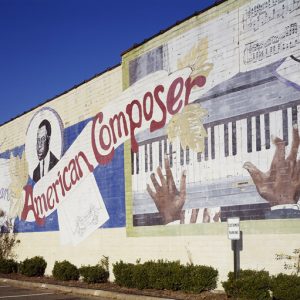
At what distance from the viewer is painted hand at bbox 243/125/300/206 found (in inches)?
482

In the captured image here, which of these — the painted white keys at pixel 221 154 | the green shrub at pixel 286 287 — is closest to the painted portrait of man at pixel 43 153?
the painted white keys at pixel 221 154

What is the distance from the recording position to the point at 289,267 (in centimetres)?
1223

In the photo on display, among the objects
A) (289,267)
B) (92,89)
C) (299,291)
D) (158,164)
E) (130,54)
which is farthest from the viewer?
(92,89)

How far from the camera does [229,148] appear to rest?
45.7 feet

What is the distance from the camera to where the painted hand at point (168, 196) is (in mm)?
15367

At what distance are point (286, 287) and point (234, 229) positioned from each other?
72.6 inches

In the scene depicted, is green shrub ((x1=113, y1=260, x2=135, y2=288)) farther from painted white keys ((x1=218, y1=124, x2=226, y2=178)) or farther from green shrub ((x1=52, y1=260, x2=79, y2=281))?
painted white keys ((x1=218, y1=124, x2=226, y2=178))

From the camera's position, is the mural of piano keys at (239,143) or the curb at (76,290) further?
the curb at (76,290)

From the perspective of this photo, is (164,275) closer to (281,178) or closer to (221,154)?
(221,154)

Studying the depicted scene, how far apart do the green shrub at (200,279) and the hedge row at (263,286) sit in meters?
1.22

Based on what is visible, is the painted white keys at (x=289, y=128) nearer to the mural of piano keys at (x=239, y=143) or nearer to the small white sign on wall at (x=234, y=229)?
the mural of piano keys at (x=239, y=143)

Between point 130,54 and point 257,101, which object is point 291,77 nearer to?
point 257,101

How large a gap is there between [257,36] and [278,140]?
253 cm

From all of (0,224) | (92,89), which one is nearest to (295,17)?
(92,89)
